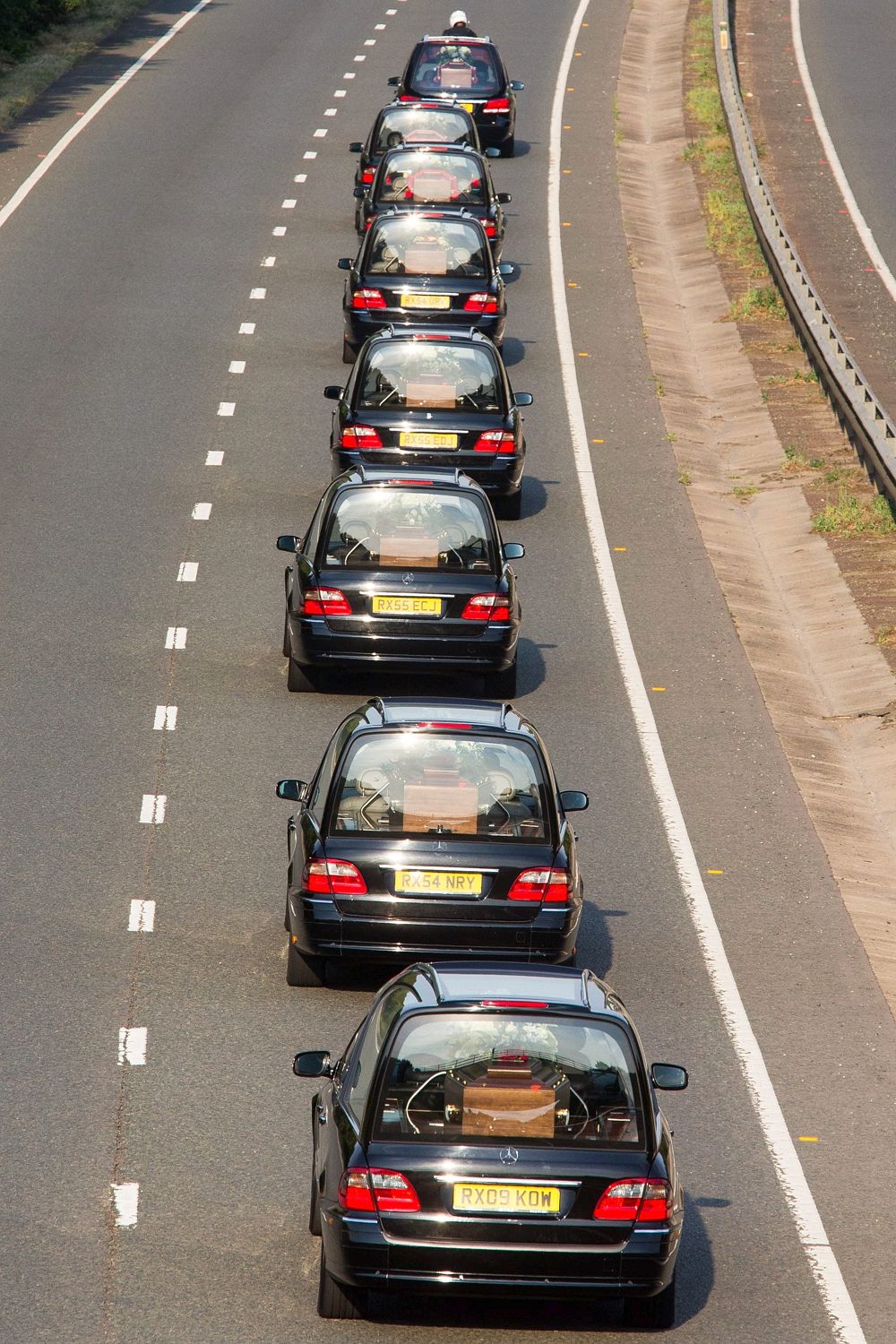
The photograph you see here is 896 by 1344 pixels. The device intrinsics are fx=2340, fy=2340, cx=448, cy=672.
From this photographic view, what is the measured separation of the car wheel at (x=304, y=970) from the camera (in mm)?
12250

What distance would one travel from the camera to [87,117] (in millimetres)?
43500

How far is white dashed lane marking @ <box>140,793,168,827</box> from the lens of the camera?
14.7 meters

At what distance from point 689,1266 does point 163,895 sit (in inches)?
194

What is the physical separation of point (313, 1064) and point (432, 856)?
283 cm

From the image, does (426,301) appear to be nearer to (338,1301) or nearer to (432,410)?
(432,410)

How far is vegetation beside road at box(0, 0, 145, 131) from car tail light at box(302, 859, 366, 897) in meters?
33.5

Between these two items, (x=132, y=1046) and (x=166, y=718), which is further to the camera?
(x=166, y=718)

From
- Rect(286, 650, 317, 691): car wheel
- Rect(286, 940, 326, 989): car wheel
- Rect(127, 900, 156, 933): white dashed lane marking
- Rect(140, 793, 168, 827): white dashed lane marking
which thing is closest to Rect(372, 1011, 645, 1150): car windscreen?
Rect(286, 940, 326, 989): car wheel

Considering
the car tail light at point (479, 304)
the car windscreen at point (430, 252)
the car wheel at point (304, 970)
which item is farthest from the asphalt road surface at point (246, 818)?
the car windscreen at point (430, 252)

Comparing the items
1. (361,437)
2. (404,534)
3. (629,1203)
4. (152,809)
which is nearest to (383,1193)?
(629,1203)

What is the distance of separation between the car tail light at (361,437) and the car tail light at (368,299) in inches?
215

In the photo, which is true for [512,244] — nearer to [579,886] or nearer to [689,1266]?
[579,886]

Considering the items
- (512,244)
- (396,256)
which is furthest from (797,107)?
(396,256)

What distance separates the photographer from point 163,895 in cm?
1350
